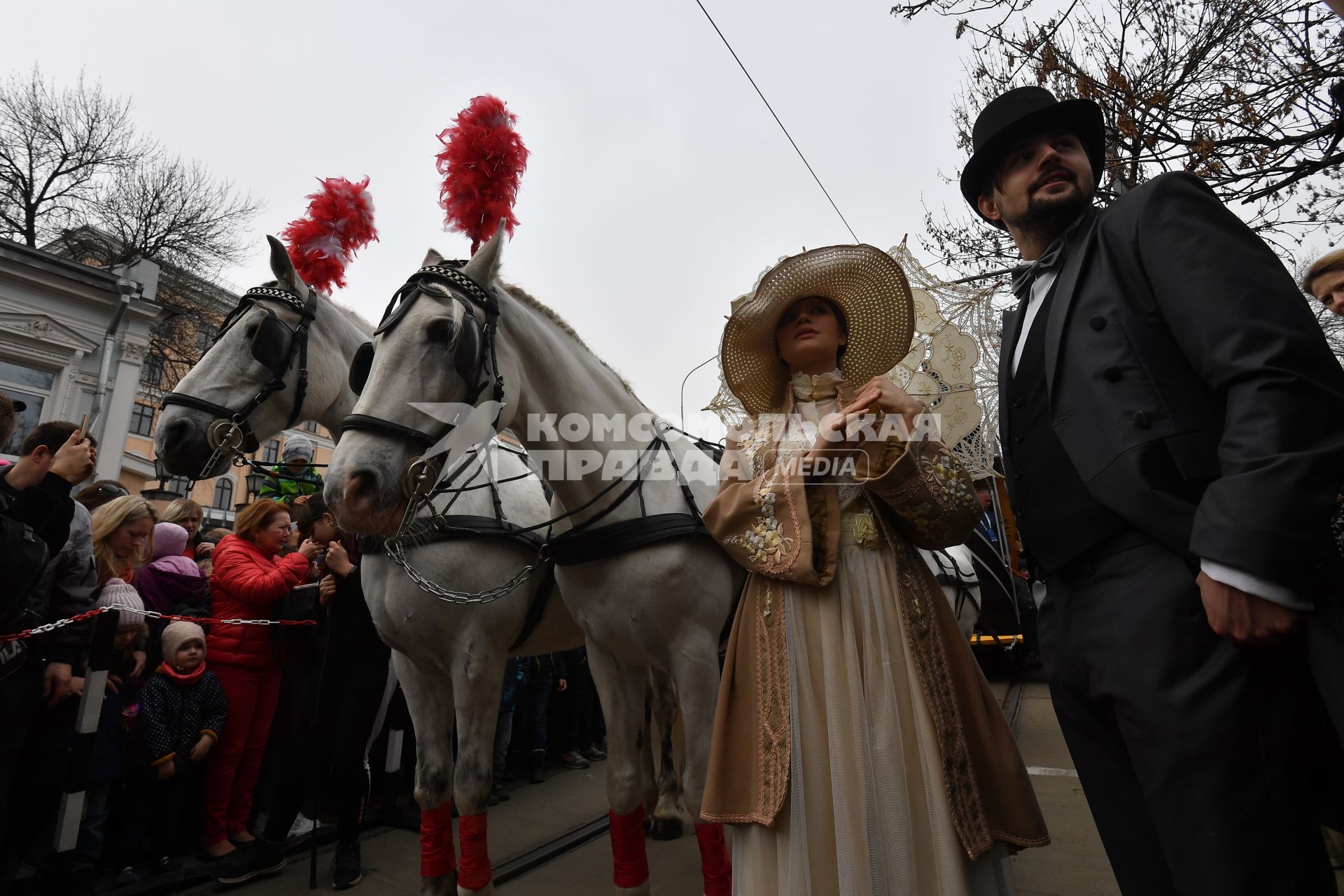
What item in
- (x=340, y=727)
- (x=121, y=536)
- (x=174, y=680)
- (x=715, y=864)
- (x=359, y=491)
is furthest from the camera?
(x=121, y=536)

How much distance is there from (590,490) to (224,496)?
2739 centimetres

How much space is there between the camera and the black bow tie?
1537 mm

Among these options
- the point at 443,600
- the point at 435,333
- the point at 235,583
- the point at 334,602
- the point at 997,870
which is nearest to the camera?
the point at 997,870

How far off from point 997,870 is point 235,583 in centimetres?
369

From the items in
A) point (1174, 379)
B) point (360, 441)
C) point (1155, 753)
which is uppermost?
point (360, 441)

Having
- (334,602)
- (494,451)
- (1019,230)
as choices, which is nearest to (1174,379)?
(1019,230)

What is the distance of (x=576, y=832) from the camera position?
3711 mm

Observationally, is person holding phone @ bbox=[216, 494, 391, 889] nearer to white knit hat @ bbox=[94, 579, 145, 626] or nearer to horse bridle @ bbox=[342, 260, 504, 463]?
white knit hat @ bbox=[94, 579, 145, 626]

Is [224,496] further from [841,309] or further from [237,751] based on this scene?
[841,309]

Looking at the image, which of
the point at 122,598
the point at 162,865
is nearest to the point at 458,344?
the point at 122,598

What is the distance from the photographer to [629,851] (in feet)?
7.68

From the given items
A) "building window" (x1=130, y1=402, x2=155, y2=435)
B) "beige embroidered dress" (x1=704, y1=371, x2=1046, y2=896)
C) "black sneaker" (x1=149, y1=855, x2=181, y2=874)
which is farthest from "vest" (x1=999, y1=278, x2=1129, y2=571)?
"building window" (x1=130, y1=402, x2=155, y2=435)

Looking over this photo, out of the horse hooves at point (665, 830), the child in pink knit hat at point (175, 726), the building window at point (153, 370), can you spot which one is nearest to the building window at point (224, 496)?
the building window at point (153, 370)

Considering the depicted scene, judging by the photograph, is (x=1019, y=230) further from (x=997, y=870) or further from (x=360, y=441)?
(x=360, y=441)
